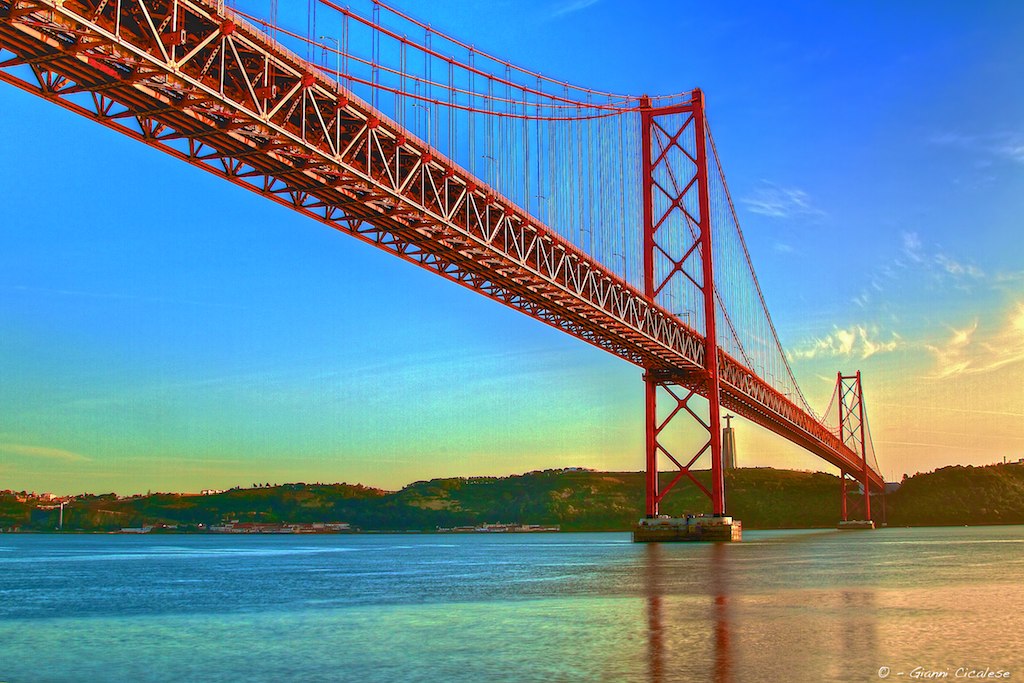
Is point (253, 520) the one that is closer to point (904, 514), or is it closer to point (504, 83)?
point (904, 514)

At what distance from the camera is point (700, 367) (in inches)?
2120

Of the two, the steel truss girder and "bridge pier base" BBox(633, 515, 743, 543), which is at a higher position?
the steel truss girder

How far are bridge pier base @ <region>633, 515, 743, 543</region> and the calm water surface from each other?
17292 mm

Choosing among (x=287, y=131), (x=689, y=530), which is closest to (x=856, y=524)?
(x=689, y=530)

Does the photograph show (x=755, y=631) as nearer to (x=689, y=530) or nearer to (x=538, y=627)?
(x=538, y=627)

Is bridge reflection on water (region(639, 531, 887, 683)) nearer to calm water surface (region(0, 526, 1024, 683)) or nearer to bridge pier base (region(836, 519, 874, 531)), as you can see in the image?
calm water surface (region(0, 526, 1024, 683))

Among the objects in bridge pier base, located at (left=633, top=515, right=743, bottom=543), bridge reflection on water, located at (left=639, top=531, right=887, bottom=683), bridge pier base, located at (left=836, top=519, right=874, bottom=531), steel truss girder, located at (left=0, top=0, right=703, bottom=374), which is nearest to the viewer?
→ bridge reflection on water, located at (left=639, top=531, right=887, bottom=683)

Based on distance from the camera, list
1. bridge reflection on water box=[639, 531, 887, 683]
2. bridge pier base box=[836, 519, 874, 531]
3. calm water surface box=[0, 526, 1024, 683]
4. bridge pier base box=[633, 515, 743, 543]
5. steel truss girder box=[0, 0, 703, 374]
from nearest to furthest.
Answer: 1. bridge reflection on water box=[639, 531, 887, 683]
2. calm water surface box=[0, 526, 1024, 683]
3. steel truss girder box=[0, 0, 703, 374]
4. bridge pier base box=[633, 515, 743, 543]
5. bridge pier base box=[836, 519, 874, 531]

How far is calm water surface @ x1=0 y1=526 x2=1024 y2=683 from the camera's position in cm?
1420

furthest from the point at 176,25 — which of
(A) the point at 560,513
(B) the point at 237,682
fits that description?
(A) the point at 560,513

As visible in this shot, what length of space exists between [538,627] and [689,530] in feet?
121

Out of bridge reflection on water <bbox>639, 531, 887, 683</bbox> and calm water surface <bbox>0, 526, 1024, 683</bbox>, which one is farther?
calm water surface <bbox>0, 526, 1024, 683</bbox>

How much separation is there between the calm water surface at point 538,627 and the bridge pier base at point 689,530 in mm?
17292

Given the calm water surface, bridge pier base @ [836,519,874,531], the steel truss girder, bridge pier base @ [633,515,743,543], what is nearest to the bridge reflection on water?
the calm water surface
